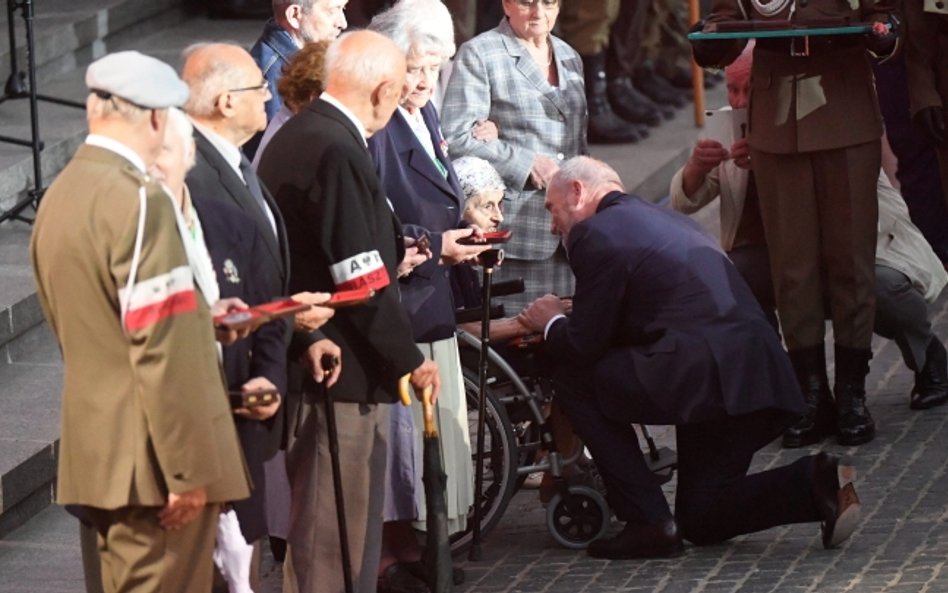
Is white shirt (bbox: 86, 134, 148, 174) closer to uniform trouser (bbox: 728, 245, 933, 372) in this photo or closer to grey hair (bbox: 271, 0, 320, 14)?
grey hair (bbox: 271, 0, 320, 14)

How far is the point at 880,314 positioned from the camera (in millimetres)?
8477

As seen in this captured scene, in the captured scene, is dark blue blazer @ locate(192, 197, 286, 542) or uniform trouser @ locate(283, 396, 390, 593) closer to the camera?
dark blue blazer @ locate(192, 197, 286, 542)

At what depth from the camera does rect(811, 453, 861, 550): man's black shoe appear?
695 cm

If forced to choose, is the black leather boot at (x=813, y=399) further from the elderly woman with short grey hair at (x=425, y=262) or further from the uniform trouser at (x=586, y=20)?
the uniform trouser at (x=586, y=20)

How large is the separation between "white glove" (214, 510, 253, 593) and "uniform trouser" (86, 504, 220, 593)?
31cm

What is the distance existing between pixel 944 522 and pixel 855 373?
3.74ft

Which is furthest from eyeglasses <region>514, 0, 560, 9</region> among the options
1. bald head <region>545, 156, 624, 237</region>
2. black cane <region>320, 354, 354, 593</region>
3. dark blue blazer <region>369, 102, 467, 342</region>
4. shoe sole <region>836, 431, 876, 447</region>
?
black cane <region>320, 354, 354, 593</region>

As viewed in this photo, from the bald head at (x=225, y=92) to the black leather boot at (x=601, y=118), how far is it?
22.4 feet

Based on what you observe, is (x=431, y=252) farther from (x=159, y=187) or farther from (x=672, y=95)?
(x=672, y=95)

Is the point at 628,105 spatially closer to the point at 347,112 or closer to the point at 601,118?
the point at 601,118

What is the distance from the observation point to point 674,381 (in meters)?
6.98

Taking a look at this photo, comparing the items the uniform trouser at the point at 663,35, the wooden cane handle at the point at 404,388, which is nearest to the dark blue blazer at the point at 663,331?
the wooden cane handle at the point at 404,388

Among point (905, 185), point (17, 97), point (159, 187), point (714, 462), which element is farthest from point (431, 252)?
point (905, 185)

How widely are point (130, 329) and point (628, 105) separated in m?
8.41
